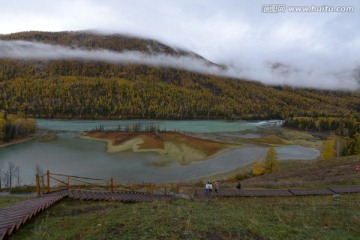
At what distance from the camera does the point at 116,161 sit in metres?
70.4

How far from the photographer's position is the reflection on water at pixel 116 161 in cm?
5838

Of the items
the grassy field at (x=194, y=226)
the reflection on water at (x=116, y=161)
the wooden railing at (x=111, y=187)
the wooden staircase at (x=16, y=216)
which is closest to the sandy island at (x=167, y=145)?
the reflection on water at (x=116, y=161)

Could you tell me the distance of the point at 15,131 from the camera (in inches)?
4247

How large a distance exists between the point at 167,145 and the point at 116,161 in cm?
2408

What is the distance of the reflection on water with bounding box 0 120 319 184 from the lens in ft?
192

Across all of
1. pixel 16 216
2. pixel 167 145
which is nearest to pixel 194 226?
pixel 16 216

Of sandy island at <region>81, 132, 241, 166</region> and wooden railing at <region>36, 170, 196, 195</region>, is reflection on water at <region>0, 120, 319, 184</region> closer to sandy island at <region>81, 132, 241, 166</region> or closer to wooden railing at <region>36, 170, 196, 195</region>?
sandy island at <region>81, 132, 241, 166</region>

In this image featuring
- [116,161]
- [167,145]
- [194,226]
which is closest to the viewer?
[194,226]

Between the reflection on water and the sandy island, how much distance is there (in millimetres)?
3123

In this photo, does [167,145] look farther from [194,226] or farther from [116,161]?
[194,226]

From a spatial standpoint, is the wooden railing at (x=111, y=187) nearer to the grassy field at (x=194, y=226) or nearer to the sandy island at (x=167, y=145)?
the grassy field at (x=194, y=226)

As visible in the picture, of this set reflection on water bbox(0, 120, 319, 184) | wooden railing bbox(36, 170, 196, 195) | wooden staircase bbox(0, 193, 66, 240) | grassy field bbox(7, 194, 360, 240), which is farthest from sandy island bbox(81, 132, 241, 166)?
grassy field bbox(7, 194, 360, 240)

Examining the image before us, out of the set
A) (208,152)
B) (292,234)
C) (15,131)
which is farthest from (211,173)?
(15,131)

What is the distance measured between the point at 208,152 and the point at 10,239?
233 ft
